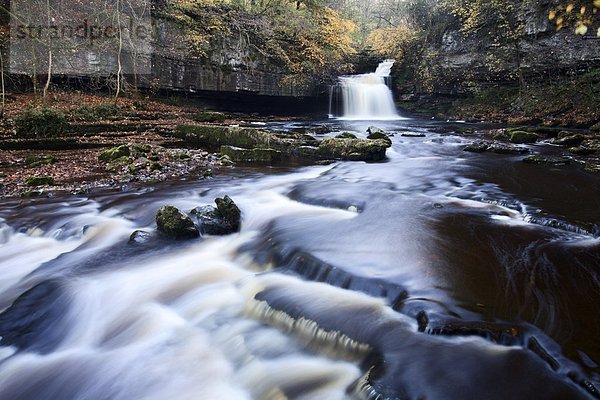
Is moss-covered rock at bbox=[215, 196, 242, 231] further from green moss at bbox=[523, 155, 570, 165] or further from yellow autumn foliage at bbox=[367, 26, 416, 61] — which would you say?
yellow autumn foliage at bbox=[367, 26, 416, 61]

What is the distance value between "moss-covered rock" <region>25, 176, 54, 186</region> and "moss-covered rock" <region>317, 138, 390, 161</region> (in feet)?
21.2

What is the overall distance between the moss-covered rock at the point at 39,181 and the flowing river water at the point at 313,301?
3.20ft

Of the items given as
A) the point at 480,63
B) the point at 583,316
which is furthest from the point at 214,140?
the point at 480,63

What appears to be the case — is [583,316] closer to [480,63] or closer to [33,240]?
[33,240]

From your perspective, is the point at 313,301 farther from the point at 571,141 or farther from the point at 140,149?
the point at 571,141

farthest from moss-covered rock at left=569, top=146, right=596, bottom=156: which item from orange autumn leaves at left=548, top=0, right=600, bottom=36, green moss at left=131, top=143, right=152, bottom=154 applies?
green moss at left=131, top=143, right=152, bottom=154

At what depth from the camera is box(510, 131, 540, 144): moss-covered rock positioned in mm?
12977

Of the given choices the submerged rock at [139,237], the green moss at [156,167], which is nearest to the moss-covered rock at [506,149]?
the green moss at [156,167]

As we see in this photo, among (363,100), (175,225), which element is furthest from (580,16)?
(363,100)

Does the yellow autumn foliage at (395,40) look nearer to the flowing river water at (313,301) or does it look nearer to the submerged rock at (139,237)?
the flowing river water at (313,301)

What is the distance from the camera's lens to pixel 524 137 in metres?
13.0

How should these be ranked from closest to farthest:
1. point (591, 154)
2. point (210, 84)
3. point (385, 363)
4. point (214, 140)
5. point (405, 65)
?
point (385, 363), point (591, 154), point (214, 140), point (210, 84), point (405, 65)

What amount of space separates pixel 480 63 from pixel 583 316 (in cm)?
2197

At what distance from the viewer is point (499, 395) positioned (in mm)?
2246
